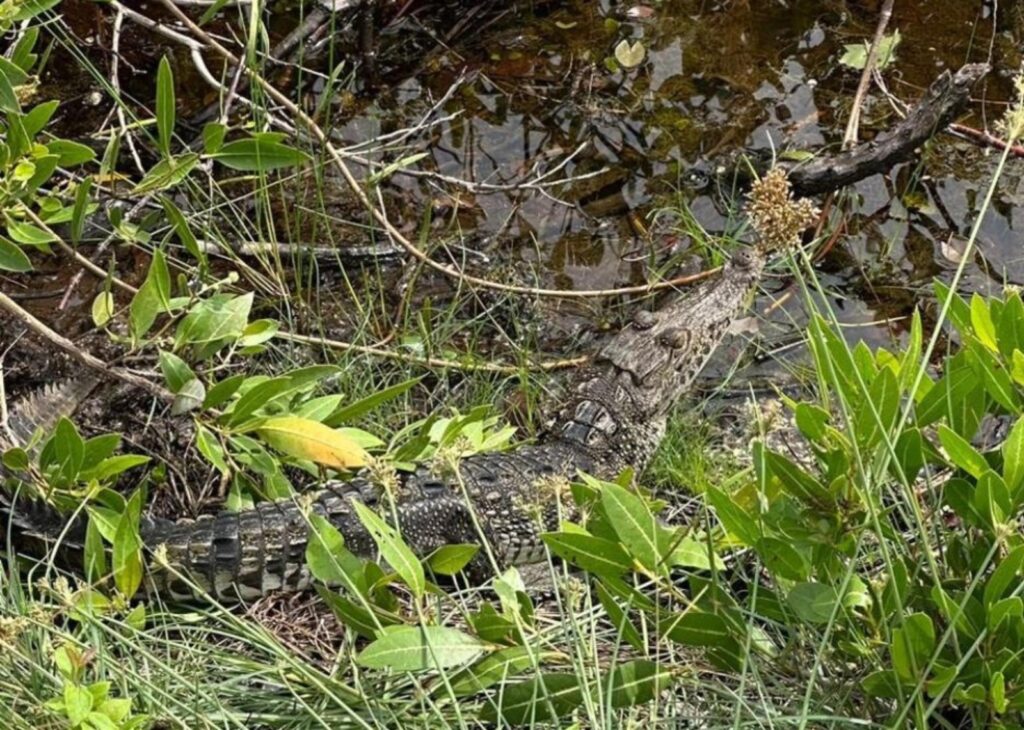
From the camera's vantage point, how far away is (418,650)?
1835 millimetres

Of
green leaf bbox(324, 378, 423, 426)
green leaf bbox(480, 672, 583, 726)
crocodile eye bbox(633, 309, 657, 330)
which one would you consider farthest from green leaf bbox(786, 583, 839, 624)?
crocodile eye bbox(633, 309, 657, 330)

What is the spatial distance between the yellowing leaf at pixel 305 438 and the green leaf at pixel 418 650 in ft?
2.11

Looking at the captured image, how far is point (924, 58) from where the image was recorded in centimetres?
495

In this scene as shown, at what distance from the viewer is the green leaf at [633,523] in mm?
1810

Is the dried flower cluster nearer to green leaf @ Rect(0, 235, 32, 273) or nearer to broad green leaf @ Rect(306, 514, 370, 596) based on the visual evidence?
broad green leaf @ Rect(306, 514, 370, 596)

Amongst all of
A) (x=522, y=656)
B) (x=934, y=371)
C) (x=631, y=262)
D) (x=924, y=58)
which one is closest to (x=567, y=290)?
(x=631, y=262)

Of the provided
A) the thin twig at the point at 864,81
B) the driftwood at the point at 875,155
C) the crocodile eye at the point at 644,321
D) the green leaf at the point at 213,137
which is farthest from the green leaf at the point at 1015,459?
the thin twig at the point at 864,81

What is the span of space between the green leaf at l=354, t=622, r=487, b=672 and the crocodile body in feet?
1.71

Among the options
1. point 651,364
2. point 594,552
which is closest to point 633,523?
point 594,552

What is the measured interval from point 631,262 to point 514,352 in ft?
2.24

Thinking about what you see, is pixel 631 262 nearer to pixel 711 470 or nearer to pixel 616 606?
pixel 711 470

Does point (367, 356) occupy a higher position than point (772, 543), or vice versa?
point (772, 543)

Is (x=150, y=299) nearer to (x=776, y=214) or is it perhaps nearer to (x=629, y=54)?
(x=776, y=214)

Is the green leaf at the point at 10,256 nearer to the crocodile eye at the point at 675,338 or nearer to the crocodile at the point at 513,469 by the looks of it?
the crocodile at the point at 513,469
